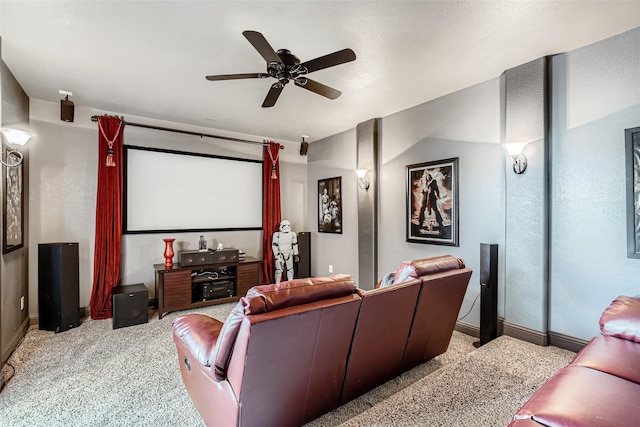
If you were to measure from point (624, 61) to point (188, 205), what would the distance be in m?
5.07

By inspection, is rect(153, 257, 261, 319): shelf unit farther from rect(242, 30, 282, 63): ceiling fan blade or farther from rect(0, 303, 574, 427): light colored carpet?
rect(242, 30, 282, 63): ceiling fan blade

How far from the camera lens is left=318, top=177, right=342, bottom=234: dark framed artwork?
5.23 meters

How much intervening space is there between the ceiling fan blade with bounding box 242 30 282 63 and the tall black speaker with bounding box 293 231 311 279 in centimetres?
380

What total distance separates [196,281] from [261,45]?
3313 mm

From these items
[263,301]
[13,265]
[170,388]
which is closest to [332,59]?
[263,301]

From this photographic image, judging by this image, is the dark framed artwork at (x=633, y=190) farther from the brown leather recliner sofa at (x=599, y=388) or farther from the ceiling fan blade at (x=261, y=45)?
the ceiling fan blade at (x=261, y=45)

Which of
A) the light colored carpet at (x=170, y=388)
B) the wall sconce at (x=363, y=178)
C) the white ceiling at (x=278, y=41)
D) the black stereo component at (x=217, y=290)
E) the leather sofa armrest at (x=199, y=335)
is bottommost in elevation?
the light colored carpet at (x=170, y=388)

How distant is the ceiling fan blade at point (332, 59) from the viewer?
6.92 ft

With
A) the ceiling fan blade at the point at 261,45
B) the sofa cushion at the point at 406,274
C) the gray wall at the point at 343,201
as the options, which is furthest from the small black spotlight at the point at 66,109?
the sofa cushion at the point at 406,274

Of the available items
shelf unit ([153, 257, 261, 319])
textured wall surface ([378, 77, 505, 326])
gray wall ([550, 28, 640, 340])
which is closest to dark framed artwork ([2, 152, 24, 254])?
shelf unit ([153, 257, 261, 319])

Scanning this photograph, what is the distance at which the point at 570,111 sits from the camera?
2.66 meters

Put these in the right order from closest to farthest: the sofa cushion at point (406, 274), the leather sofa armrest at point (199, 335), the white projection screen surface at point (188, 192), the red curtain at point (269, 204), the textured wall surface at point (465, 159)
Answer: the leather sofa armrest at point (199, 335) < the sofa cushion at point (406, 274) < the textured wall surface at point (465, 159) < the white projection screen surface at point (188, 192) < the red curtain at point (269, 204)

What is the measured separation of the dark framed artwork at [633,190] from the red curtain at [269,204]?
174 inches

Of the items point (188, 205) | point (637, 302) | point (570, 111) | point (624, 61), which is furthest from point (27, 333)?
point (624, 61)
